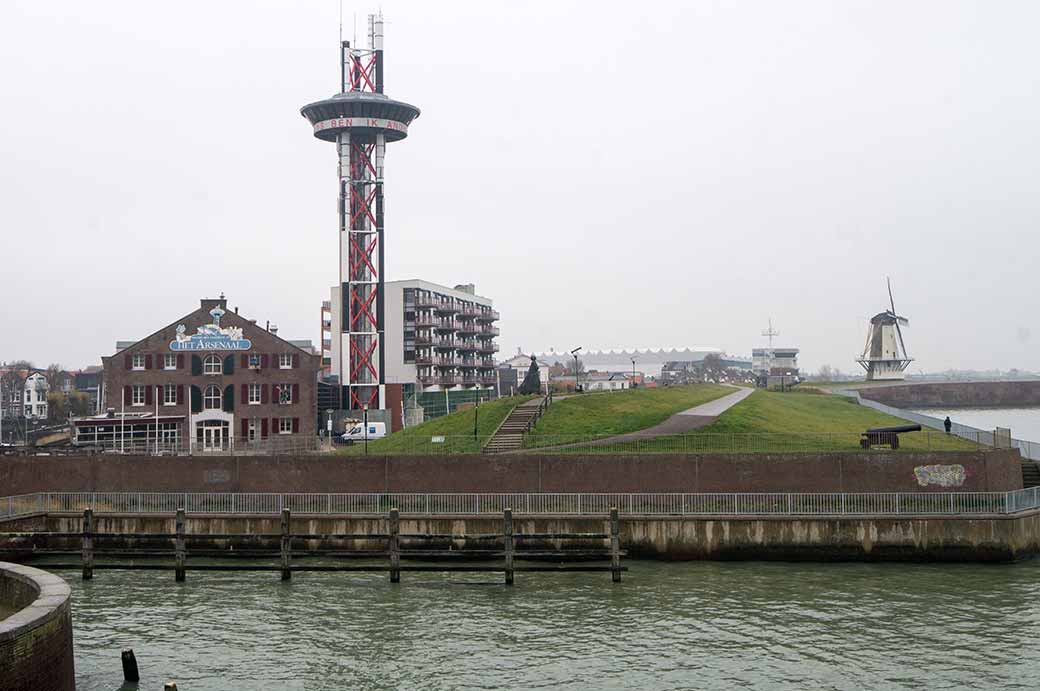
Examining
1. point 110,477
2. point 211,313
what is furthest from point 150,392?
point 110,477

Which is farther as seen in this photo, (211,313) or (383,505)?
(211,313)

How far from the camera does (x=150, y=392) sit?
78250mm

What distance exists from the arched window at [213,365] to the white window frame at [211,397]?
117cm

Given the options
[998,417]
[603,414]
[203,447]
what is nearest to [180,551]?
[203,447]

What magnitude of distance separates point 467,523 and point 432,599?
23.9 ft

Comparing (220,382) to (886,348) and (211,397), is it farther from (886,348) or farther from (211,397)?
(886,348)

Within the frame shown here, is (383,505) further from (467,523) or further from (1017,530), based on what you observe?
(1017,530)

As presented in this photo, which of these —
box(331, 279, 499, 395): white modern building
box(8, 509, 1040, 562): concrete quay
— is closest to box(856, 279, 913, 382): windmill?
box(331, 279, 499, 395): white modern building

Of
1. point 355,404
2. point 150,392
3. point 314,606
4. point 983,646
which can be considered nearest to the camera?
point 983,646

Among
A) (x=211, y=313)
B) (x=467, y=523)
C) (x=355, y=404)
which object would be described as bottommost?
(x=467, y=523)

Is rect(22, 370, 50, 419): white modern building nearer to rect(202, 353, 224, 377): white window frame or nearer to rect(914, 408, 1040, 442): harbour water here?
rect(202, 353, 224, 377): white window frame

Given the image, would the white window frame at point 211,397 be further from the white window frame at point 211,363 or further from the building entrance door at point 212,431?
the building entrance door at point 212,431

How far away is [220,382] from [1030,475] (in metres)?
60.1

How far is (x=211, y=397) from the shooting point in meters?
79.5
